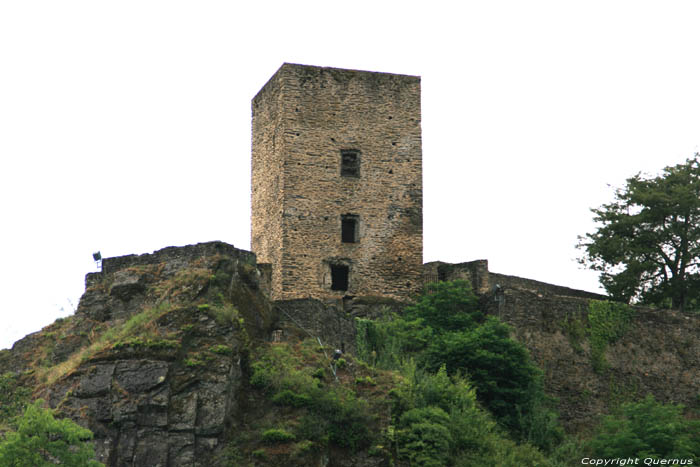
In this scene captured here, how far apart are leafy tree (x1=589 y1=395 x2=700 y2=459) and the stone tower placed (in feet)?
29.0

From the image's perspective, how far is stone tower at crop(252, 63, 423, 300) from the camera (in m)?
36.7

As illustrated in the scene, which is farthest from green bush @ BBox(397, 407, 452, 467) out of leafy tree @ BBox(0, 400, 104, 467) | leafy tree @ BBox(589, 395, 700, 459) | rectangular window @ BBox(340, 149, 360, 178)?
rectangular window @ BBox(340, 149, 360, 178)

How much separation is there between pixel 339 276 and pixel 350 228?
64.0 inches

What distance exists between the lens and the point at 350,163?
3788 cm

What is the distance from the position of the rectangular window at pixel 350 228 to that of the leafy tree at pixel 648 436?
33.3ft

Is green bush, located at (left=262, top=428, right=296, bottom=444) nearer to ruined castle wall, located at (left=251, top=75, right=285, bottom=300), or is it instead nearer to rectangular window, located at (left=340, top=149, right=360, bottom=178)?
ruined castle wall, located at (left=251, top=75, right=285, bottom=300)

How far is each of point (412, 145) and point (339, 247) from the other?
434cm

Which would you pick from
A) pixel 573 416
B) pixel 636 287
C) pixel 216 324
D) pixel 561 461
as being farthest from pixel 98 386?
pixel 636 287

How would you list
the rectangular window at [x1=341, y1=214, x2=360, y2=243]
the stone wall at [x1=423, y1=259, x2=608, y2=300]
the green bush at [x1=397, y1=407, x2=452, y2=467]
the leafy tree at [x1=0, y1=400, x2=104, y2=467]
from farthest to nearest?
the rectangular window at [x1=341, y1=214, x2=360, y2=243]
the stone wall at [x1=423, y1=259, x2=608, y2=300]
the green bush at [x1=397, y1=407, x2=452, y2=467]
the leafy tree at [x1=0, y1=400, x2=104, y2=467]

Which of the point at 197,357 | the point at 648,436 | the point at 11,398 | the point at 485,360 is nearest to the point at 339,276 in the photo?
the point at 485,360

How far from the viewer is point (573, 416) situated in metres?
33.6

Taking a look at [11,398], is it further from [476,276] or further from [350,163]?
[476,276]

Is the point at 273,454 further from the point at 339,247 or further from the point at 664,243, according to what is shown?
the point at 664,243

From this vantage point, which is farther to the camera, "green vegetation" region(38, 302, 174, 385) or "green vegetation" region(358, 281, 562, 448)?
"green vegetation" region(358, 281, 562, 448)
